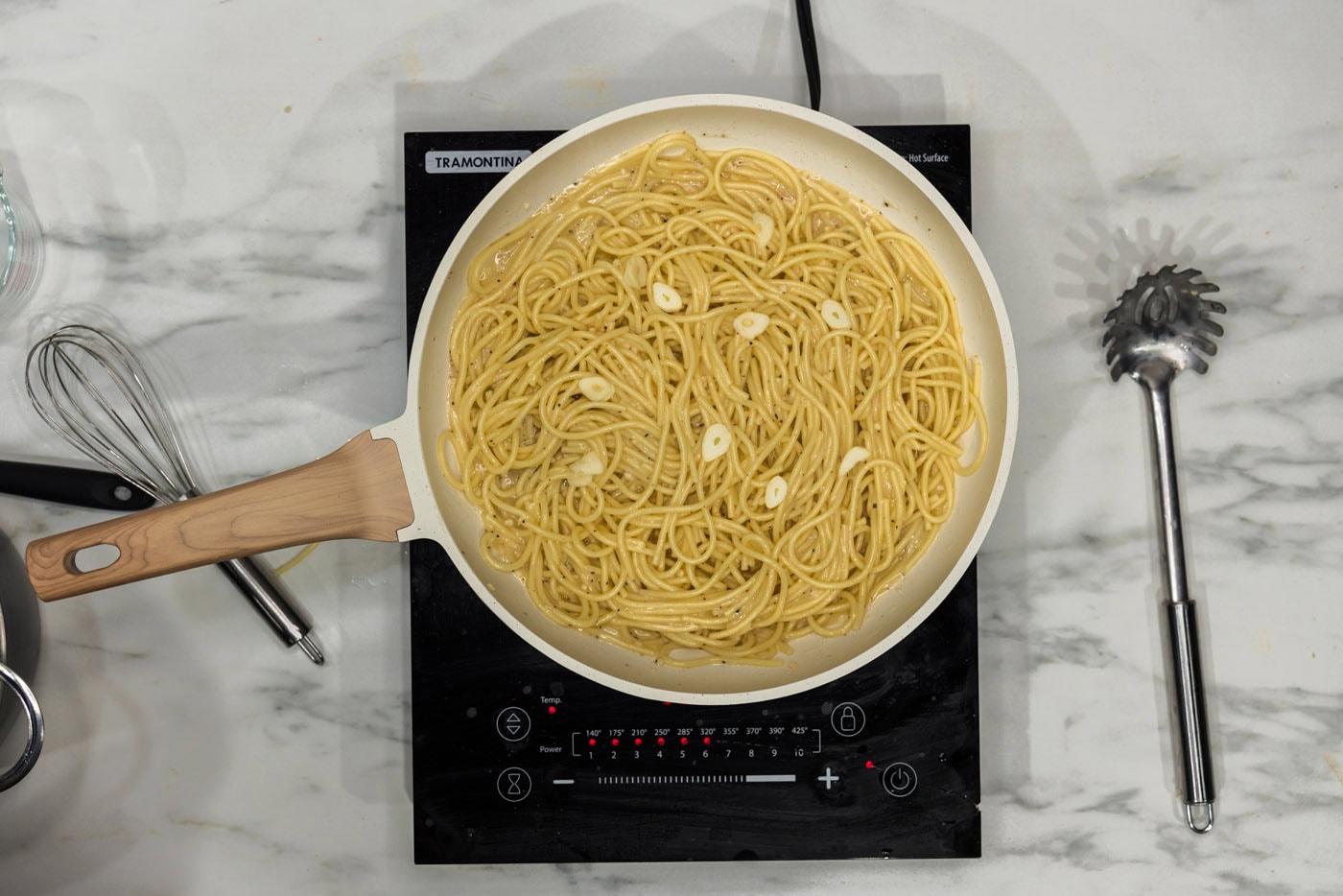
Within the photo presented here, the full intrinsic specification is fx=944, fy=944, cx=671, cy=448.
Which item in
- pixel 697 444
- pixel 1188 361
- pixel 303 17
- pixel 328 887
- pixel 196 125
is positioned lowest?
pixel 328 887

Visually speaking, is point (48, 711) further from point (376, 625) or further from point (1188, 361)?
point (1188, 361)

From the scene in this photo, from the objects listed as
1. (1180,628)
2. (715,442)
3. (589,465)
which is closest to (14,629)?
(589,465)

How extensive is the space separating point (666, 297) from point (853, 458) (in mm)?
480

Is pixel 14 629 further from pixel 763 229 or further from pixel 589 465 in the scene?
pixel 763 229

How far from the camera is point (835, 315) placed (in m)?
1.85

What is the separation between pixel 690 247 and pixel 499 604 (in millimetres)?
773

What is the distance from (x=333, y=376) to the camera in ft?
6.84

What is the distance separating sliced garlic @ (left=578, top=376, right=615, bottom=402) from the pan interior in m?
0.28

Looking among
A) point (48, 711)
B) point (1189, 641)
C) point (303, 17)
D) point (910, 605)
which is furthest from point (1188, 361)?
point (48, 711)

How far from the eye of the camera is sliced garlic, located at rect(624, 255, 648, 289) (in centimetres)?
185

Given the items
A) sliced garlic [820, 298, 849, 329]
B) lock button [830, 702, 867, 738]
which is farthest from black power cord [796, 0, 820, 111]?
lock button [830, 702, 867, 738]

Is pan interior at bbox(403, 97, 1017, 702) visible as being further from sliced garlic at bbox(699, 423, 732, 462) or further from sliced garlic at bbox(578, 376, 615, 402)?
sliced garlic at bbox(699, 423, 732, 462)

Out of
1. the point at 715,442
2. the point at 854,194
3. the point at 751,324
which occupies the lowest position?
the point at 715,442

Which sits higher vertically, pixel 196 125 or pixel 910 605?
pixel 196 125
